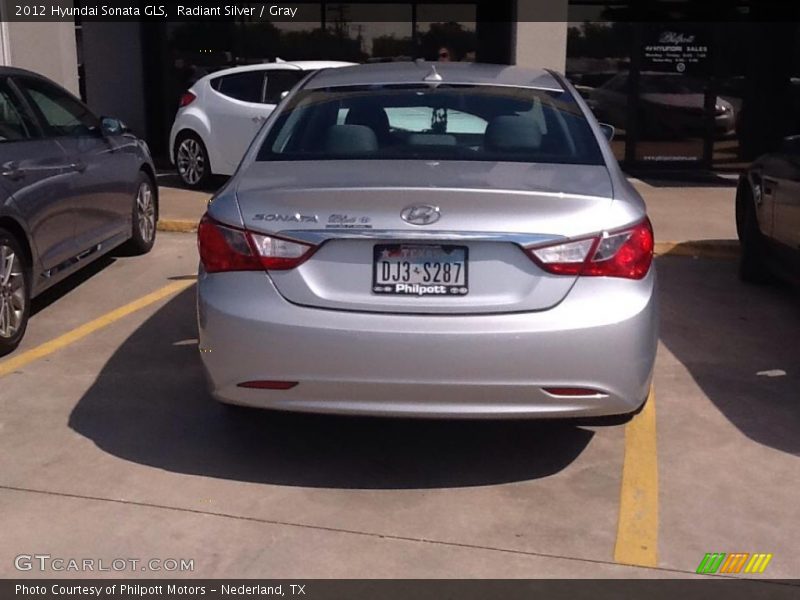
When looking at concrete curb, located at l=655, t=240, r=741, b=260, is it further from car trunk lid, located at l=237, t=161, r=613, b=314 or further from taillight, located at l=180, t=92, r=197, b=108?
taillight, located at l=180, t=92, r=197, b=108

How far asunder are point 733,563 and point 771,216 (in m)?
3.85

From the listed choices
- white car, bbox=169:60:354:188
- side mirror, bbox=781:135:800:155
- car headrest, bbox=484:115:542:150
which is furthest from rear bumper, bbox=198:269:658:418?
white car, bbox=169:60:354:188

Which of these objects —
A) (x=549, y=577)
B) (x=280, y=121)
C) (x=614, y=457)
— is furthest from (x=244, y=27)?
(x=549, y=577)

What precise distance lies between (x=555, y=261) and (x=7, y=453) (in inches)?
98.9

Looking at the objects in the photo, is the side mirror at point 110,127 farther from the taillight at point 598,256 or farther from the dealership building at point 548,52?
the dealership building at point 548,52

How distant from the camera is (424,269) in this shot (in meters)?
4.01

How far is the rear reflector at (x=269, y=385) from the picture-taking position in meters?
4.12

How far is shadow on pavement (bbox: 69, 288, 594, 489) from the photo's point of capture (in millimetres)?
4500

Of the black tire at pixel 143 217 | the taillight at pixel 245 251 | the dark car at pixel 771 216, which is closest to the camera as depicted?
the taillight at pixel 245 251

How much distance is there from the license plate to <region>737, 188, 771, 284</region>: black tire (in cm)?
416

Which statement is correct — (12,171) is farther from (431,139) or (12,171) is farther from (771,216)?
(771,216)

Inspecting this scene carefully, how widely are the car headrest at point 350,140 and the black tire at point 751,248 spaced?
12.2 ft

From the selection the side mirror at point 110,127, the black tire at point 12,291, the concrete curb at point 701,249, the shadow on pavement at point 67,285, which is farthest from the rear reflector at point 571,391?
the concrete curb at point 701,249

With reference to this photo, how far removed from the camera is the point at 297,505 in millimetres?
4184
